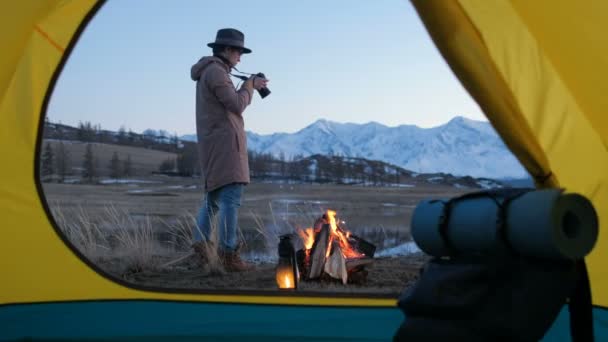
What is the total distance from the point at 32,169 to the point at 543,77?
2160 millimetres

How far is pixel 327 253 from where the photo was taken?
182 inches

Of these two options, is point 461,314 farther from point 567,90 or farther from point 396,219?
point 396,219

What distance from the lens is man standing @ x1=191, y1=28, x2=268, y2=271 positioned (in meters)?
4.77

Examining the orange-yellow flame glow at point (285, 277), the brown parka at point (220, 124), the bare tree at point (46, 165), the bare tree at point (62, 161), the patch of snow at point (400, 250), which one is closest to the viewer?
the bare tree at point (46, 165)

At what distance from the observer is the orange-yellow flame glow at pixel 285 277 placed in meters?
4.29

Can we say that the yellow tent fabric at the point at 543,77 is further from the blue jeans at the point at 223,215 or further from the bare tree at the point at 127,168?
the bare tree at the point at 127,168

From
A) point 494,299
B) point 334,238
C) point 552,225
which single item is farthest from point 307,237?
point 552,225

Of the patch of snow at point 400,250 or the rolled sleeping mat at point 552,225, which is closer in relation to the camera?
the rolled sleeping mat at point 552,225

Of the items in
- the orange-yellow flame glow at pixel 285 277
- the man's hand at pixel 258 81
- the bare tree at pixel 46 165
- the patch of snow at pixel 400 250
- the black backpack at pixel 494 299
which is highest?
the man's hand at pixel 258 81

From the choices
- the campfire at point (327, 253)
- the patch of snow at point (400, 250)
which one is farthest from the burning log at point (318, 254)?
the patch of snow at point (400, 250)

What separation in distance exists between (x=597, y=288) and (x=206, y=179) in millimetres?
2811

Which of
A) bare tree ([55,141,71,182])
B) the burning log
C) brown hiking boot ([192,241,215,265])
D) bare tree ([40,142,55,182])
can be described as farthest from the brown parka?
bare tree ([55,141,71,182])

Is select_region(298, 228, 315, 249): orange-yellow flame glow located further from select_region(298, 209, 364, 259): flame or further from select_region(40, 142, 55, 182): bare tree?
select_region(40, 142, 55, 182): bare tree

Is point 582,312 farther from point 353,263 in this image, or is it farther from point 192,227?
point 192,227
